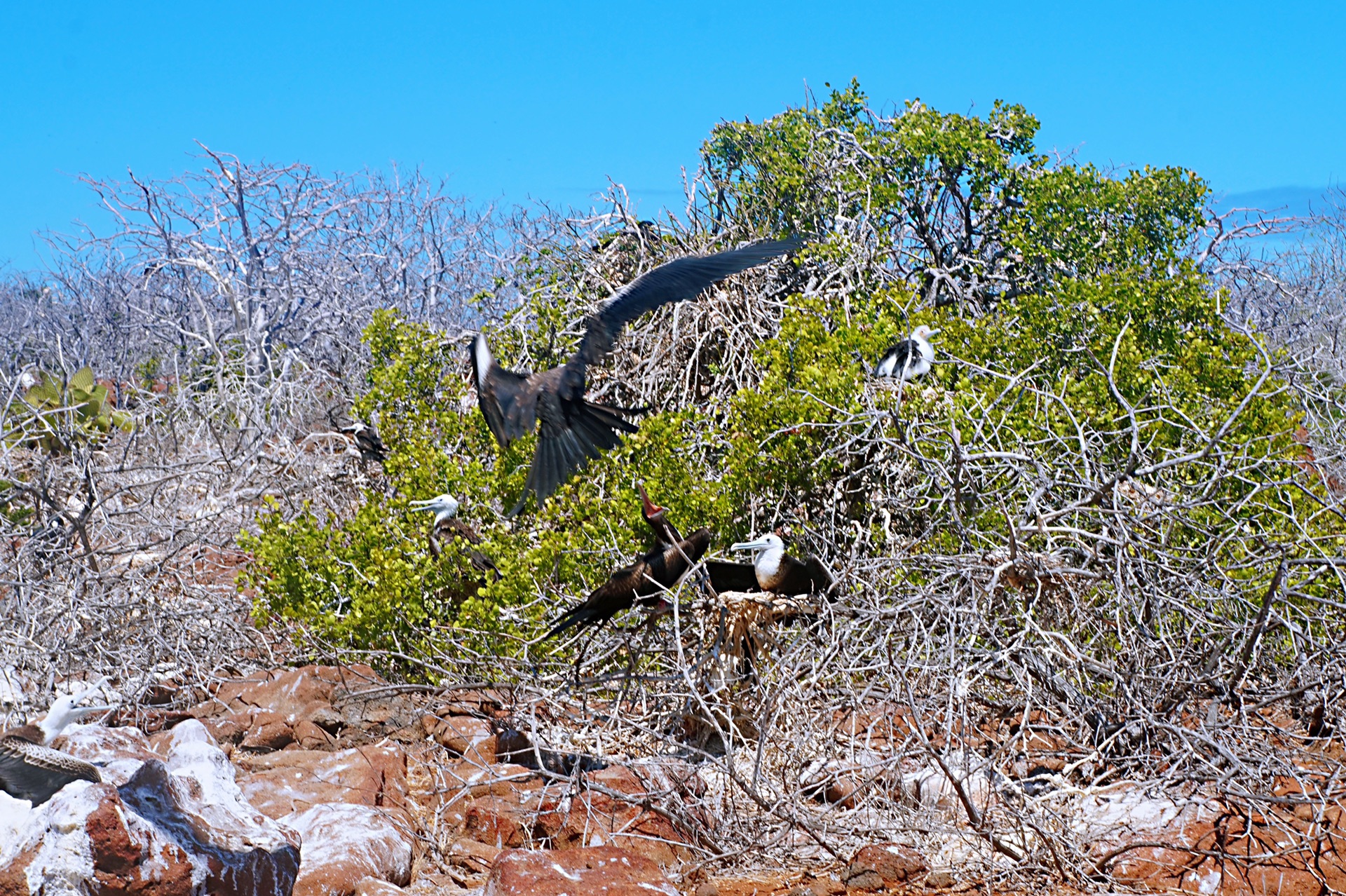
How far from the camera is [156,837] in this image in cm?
274

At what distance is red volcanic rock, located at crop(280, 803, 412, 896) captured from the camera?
3.35m

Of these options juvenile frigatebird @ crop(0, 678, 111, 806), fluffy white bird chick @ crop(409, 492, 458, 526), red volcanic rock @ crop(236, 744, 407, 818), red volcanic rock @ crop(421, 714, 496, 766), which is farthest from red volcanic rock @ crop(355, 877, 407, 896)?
fluffy white bird chick @ crop(409, 492, 458, 526)

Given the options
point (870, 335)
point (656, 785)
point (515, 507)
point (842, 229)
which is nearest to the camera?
point (656, 785)

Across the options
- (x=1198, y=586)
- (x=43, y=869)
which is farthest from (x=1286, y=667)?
(x=43, y=869)

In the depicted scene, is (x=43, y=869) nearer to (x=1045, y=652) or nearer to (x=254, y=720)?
(x=254, y=720)

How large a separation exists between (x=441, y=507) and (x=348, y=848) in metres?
2.17

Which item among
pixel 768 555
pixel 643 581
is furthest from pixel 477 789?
pixel 768 555

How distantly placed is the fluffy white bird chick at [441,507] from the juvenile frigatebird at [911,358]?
1903 mm

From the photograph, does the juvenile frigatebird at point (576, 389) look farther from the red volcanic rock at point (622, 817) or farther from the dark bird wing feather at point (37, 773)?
the dark bird wing feather at point (37, 773)

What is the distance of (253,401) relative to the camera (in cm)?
814

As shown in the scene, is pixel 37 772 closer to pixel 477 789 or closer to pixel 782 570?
pixel 477 789

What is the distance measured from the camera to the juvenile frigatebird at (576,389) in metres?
5.27

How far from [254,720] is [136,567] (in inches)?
55.7

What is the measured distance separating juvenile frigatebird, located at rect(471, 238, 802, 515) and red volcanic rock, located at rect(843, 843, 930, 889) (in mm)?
2011
